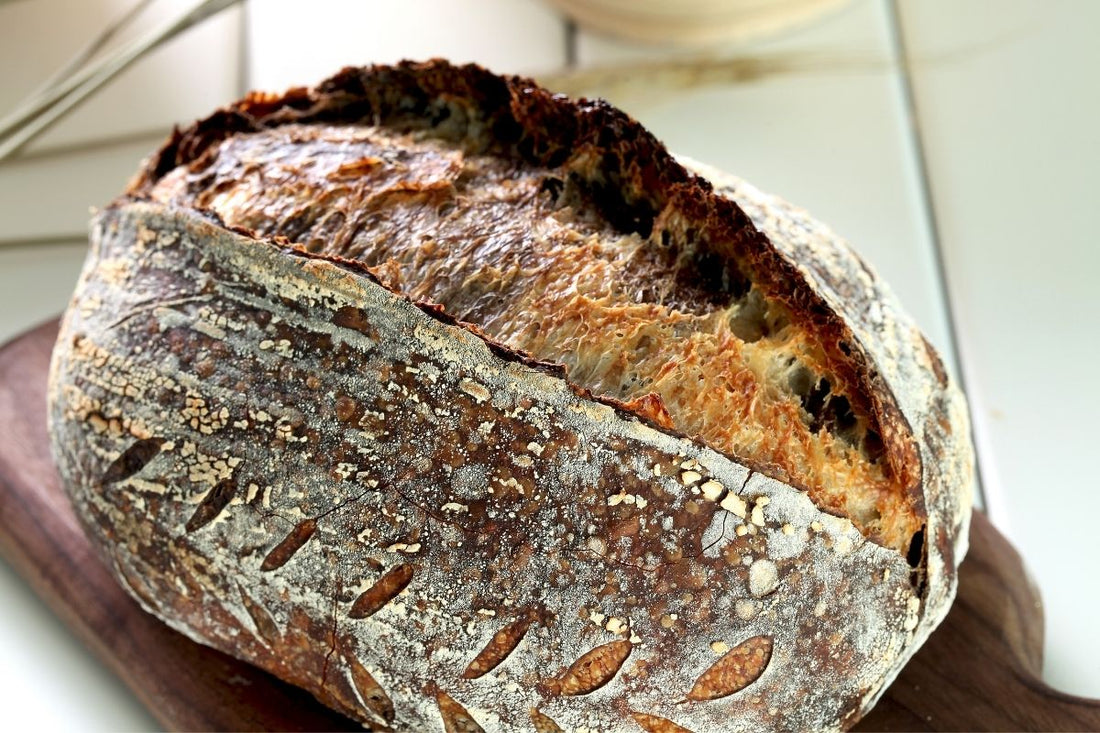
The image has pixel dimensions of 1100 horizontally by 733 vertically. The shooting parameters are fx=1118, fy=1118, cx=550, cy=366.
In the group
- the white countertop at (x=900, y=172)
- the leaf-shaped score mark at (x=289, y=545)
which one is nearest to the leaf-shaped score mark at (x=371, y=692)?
the leaf-shaped score mark at (x=289, y=545)

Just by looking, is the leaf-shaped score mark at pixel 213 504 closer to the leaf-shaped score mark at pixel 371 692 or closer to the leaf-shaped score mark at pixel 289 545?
the leaf-shaped score mark at pixel 289 545

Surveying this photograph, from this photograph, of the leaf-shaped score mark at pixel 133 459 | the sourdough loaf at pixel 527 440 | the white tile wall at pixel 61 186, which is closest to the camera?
the sourdough loaf at pixel 527 440

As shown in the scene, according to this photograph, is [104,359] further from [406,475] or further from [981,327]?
[981,327]

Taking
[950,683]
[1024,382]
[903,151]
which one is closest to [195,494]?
[950,683]

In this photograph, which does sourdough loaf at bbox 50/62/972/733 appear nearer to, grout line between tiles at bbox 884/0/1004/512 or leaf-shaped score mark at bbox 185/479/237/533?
leaf-shaped score mark at bbox 185/479/237/533

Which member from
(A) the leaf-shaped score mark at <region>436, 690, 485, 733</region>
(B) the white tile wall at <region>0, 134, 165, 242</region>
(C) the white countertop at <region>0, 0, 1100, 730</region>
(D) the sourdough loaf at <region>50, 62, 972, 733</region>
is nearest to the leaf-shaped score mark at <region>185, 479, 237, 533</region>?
(D) the sourdough loaf at <region>50, 62, 972, 733</region>

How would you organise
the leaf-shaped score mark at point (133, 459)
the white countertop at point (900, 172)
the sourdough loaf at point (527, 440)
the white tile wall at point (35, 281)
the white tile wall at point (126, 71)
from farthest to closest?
the white tile wall at point (126, 71), the white tile wall at point (35, 281), the white countertop at point (900, 172), the leaf-shaped score mark at point (133, 459), the sourdough loaf at point (527, 440)

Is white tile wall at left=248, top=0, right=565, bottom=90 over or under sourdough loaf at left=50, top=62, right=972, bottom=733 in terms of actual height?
over

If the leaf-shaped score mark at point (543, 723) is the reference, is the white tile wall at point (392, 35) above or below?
above
